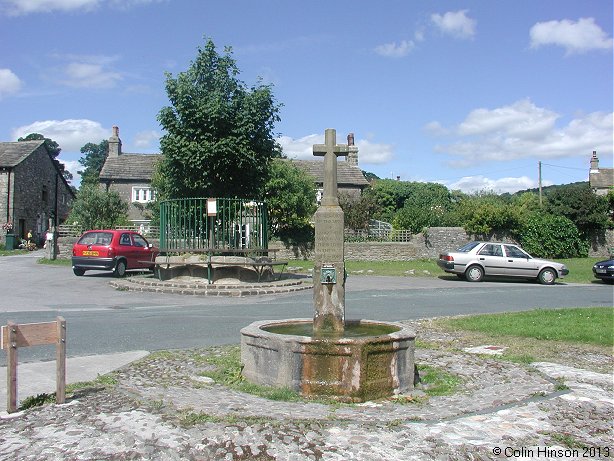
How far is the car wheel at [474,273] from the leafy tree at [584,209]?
13.9 m

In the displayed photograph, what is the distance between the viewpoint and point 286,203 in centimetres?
3139

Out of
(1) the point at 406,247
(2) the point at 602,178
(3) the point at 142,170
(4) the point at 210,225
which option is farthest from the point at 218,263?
(2) the point at 602,178

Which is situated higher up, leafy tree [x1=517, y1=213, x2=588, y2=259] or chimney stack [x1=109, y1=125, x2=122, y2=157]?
chimney stack [x1=109, y1=125, x2=122, y2=157]

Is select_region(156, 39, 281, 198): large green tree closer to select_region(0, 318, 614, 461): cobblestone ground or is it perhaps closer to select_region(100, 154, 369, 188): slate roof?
select_region(0, 318, 614, 461): cobblestone ground

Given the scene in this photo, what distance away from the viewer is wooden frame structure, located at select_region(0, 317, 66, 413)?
531 cm

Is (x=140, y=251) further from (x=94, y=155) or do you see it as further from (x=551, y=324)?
(x=94, y=155)

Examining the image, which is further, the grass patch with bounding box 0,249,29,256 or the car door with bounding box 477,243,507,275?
the grass patch with bounding box 0,249,29,256

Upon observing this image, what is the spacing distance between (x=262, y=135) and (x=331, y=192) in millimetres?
12047

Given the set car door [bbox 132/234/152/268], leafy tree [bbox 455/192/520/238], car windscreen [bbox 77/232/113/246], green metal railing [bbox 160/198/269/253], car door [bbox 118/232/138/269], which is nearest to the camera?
green metal railing [bbox 160/198/269/253]

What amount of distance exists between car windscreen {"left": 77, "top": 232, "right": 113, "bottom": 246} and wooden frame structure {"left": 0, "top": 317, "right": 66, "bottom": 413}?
606 inches

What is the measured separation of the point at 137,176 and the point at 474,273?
104 feet

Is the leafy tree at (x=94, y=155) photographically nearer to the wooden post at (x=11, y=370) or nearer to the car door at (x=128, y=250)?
the car door at (x=128, y=250)

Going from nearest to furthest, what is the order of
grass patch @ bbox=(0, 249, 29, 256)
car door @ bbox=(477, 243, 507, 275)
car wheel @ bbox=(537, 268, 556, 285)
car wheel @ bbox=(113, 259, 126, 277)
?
car wheel @ bbox=(113, 259, 126, 277), car wheel @ bbox=(537, 268, 556, 285), car door @ bbox=(477, 243, 507, 275), grass patch @ bbox=(0, 249, 29, 256)

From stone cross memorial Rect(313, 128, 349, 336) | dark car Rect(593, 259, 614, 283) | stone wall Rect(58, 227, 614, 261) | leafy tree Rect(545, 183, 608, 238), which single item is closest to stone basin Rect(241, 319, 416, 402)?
stone cross memorial Rect(313, 128, 349, 336)
